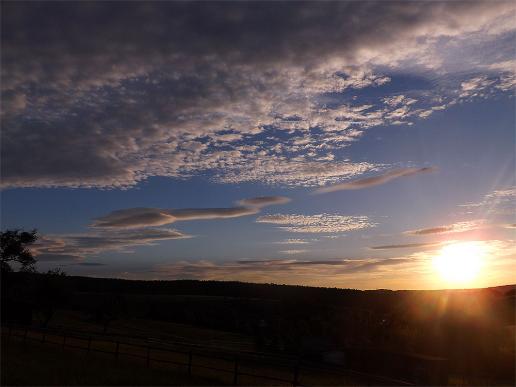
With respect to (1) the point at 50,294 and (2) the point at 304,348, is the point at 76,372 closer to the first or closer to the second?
(2) the point at 304,348

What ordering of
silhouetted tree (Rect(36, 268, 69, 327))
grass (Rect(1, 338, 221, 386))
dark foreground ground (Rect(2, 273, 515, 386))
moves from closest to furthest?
grass (Rect(1, 338, 221, 386)) → dark foreground ground (Rect(2, 273, 515, 386)) → silhouetted tree (Rect(36, 268, 69, 327))

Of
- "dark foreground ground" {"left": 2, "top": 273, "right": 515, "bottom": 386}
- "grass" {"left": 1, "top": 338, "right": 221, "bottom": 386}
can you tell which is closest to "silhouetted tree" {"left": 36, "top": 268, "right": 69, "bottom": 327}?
"dark foreground ground" {"left": 2, "top": 273, "right": 515, "bottom": 386}

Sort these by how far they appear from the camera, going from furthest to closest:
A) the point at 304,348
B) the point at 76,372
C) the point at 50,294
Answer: the point at 50,294 → the point at 304,348 → the point at 76,372

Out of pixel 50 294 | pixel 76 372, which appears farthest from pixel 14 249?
pixel 76 372

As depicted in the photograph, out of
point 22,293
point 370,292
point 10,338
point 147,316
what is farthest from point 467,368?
point 370,292

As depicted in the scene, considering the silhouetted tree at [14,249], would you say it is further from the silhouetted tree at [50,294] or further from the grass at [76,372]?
the grass at [76,372]

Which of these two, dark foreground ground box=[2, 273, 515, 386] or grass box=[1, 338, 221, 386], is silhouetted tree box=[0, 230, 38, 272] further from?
grass box=[1, 338, 221, 386]

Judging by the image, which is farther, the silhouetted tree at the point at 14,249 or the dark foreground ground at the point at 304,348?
the silhouetted tree at the point at 14,249

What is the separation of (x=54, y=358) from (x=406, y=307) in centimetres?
3570

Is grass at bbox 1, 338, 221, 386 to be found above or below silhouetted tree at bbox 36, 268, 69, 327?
below

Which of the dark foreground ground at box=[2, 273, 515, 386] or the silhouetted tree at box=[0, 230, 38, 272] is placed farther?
the silhouetted tree at box=[0, 230, 38, 272]

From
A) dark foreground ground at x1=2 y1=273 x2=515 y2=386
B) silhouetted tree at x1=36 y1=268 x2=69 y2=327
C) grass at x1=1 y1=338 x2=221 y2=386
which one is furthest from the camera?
Result: silhouetted tree at x1=36 y1=268 x2=69 y2=327

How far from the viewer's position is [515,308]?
4662 centimetres

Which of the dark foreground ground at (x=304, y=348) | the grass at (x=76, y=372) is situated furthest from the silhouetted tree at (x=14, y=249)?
the grass at (x=76, y=372)
